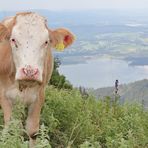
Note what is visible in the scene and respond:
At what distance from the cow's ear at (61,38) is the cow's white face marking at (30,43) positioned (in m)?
0.33

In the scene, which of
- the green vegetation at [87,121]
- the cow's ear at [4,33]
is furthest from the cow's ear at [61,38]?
the green vegetation at [87,121]

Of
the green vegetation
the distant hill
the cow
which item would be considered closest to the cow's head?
the cow

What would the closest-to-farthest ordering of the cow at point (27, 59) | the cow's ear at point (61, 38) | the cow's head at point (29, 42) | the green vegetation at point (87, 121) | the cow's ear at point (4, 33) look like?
the cow's head at point (29, 42) < the cow at point (27, 59) < the cow's ear at point (4, 33) < the green vegetation at point (87, 121) < the cow's ear at point (61, 38)

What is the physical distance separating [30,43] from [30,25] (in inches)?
14.3

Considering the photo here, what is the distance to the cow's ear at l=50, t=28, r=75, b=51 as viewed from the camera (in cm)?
823

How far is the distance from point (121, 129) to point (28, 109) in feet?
5.06

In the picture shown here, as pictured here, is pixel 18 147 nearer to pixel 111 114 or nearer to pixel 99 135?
pixel 99 135

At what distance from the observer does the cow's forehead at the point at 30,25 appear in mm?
7623

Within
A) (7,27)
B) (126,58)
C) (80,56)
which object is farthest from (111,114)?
(126,58)

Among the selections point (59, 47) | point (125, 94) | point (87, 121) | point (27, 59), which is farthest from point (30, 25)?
point (125, 94)

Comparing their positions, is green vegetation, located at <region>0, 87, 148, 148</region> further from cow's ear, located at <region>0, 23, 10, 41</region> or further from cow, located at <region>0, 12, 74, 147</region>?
cow's ear, located at <region>0, 23, 10, 41</region>

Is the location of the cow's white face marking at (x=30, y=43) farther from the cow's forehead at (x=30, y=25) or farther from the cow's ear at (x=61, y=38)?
the cow's ear at (x=61, y=38)

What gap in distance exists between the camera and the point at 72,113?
30.0ft

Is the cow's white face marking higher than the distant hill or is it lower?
higher
